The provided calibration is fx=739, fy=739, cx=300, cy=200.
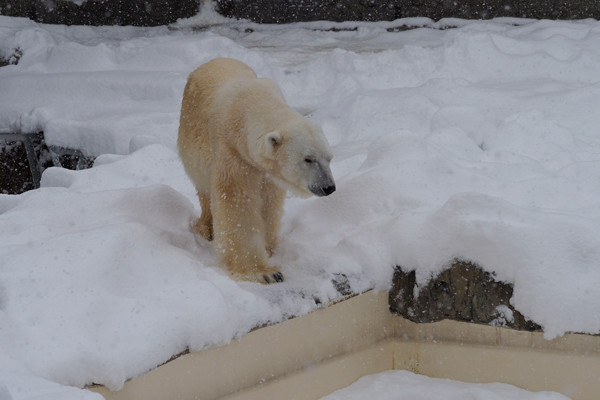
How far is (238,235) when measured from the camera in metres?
3.07

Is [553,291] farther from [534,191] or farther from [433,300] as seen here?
[534,191]

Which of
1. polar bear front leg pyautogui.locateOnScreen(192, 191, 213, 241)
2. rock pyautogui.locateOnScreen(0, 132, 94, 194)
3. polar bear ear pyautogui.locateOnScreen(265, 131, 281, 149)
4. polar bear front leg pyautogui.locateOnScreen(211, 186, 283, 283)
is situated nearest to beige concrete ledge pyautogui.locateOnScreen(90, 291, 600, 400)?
polar bear front leg pyautogui.locateOnScreen(211, 186, 283, 283)

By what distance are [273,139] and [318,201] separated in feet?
2.75

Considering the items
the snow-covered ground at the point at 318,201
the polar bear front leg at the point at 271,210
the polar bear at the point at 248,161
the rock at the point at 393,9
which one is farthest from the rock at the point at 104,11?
the polar bear front leg at the point at 271,210

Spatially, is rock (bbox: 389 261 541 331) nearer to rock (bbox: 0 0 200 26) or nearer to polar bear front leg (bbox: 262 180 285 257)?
polar bear front leg (bbox: 262 180 285 257)

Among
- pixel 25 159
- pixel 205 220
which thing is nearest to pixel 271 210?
pixel 205 220

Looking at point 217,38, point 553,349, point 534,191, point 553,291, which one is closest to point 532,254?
point 553,291

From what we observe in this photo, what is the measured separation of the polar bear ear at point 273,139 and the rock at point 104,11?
22.1ft

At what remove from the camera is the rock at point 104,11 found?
887 centimetres

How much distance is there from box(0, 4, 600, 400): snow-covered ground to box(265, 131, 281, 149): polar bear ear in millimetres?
558

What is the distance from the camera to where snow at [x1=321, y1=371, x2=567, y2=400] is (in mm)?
2902

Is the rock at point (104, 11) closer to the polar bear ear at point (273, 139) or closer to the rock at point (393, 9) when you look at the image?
the rock at point (393, 9)

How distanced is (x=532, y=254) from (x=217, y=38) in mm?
4784

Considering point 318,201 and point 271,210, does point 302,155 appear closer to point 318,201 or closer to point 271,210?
point 271,210
